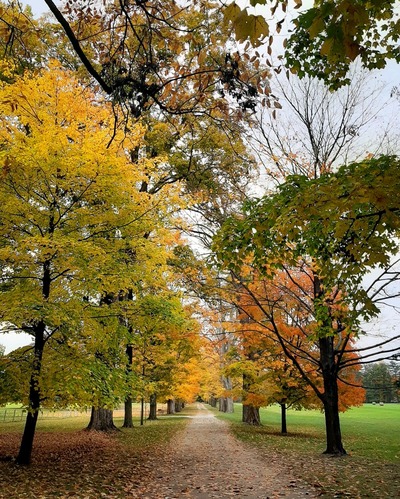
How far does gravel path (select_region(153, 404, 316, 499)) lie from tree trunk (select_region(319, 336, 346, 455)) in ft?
6.66

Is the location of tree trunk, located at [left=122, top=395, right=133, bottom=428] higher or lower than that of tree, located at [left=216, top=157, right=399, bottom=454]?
lower

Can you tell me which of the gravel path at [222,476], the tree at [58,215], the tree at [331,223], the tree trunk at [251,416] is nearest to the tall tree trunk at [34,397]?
the tree at [58,215]

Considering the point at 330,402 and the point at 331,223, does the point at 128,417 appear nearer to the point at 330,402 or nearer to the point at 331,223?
the point at 330,402

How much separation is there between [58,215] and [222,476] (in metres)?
6.29

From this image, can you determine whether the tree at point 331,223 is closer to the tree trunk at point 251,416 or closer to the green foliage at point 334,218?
the green foliage at point 334,218

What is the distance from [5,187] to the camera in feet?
27.2

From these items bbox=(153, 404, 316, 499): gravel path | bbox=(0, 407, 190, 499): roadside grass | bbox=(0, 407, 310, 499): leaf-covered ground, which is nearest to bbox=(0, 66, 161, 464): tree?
bbox=(0, 407, 190, 499): roadside grass

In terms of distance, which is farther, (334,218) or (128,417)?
(128,417)

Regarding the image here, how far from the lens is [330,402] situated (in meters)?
11.1

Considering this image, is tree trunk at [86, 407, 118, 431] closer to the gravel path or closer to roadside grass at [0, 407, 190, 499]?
roadside grass at [0, 407, 190, 499]

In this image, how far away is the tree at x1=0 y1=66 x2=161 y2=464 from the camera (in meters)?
7.77

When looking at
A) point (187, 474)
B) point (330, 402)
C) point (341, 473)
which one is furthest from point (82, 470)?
point (330, 402)

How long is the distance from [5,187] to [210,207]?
858cm

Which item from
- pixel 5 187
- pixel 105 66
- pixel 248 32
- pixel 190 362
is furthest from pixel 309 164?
pixel 190 362
